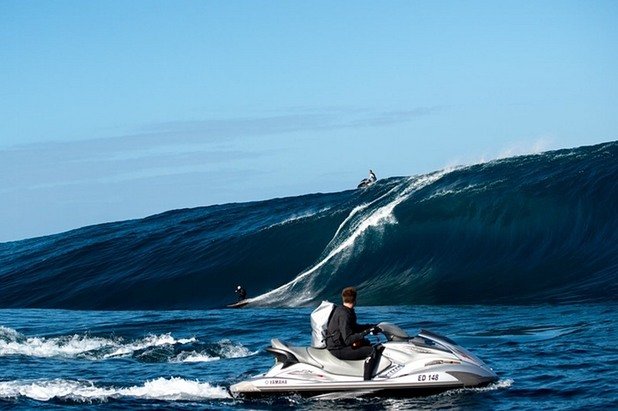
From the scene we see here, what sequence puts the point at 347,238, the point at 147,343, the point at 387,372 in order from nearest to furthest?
the point at 387,372 → the point at 147,343 → the point at 347,238

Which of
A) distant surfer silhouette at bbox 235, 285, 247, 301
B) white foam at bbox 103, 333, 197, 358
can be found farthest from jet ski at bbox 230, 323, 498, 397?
distant surfer silhouette at bbox 235, 285, 247, 301

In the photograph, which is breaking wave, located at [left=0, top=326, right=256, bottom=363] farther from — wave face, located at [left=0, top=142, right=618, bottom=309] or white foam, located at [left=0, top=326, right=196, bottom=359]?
wave face, located at [left=0, top=142, right=618, bottom=309]

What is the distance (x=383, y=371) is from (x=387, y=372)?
2.6 inches

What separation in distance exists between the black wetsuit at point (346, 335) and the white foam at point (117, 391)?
201 cm

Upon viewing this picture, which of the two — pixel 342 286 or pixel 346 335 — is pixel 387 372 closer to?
pixel 346 335

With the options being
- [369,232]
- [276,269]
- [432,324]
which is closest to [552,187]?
[369,232]

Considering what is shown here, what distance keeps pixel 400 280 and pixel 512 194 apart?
6.25 m

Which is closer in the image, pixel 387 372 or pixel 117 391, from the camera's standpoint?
pixel 387 372

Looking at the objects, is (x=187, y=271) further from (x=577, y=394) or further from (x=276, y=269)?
(x=577, y=394)

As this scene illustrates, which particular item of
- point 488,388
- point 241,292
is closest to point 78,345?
point 241,292

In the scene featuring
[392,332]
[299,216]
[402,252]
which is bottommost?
[392,332]

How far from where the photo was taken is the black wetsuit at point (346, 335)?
54.6 feet

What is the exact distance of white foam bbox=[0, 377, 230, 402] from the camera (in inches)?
682

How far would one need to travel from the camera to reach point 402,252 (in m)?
34.5
